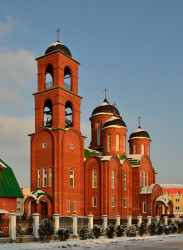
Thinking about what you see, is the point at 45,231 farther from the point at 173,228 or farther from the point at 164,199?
the point at 164,199

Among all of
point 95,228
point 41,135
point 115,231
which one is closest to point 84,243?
point 95,228

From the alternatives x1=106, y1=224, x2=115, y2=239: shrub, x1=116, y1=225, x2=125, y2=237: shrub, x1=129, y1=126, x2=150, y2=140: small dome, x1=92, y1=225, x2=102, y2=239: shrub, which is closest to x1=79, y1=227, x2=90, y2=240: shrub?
x1=92, y1=225, x2=102, y2=239: shrub

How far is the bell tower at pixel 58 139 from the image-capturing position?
37500mm

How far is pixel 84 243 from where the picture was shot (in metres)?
22.1

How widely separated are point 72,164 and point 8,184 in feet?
35.1

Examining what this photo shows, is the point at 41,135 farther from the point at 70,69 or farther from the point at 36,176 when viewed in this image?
the point at 70,69

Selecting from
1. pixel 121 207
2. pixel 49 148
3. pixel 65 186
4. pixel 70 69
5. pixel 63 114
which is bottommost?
pixel 121 207

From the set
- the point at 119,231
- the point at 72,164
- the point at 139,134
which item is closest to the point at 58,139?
the point at 72,164

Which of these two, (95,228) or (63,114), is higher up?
(63,114)

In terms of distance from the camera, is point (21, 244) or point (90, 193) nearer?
point (21, 244)

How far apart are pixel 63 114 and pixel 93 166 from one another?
6.83 metres

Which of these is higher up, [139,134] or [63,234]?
[139,134]

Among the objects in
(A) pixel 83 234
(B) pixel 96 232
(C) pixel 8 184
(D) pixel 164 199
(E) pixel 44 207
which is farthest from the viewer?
(D) pixel 164 199

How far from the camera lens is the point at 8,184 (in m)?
29.6
